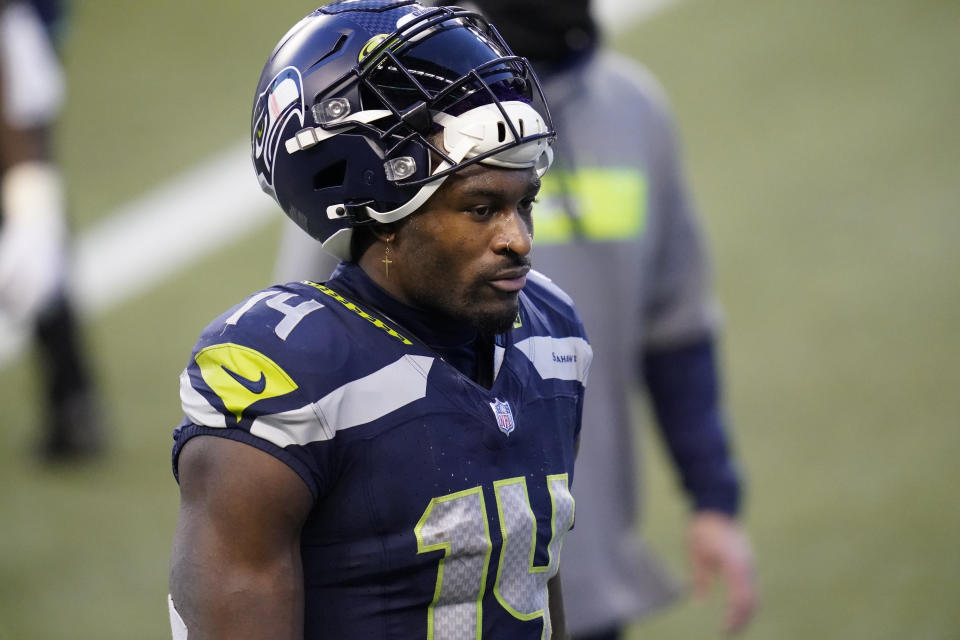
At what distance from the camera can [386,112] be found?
180 centimetres

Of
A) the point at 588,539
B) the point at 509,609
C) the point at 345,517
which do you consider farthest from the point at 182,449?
the point at 588,539

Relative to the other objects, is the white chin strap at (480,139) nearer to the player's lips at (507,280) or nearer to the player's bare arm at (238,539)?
the player's lips at (507,280)

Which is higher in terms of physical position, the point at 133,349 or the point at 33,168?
the point at 33,168

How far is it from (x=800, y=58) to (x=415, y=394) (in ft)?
29.0

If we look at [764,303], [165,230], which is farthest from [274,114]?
[165,230]

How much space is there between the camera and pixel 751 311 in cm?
738

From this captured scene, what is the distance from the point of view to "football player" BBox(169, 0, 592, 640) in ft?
5.43

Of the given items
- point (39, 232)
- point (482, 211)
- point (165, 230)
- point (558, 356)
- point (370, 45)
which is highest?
point (370, 45)

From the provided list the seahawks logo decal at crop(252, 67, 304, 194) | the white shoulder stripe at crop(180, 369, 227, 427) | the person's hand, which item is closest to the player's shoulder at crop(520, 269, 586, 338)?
the seahawks logo decal at crop(252, 67, 304, 194)

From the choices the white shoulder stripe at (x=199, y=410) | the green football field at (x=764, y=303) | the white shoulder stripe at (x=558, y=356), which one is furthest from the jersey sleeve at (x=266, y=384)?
the green football field at (x=764, y=303)

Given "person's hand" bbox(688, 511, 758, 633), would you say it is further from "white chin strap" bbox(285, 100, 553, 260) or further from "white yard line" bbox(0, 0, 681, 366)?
"white yard line" bbox(0, 0, 681, 366)

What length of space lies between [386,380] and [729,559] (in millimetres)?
1747

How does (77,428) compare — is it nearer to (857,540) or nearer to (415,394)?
(857,540)

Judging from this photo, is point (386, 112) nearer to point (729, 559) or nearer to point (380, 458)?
point (380, 458)
